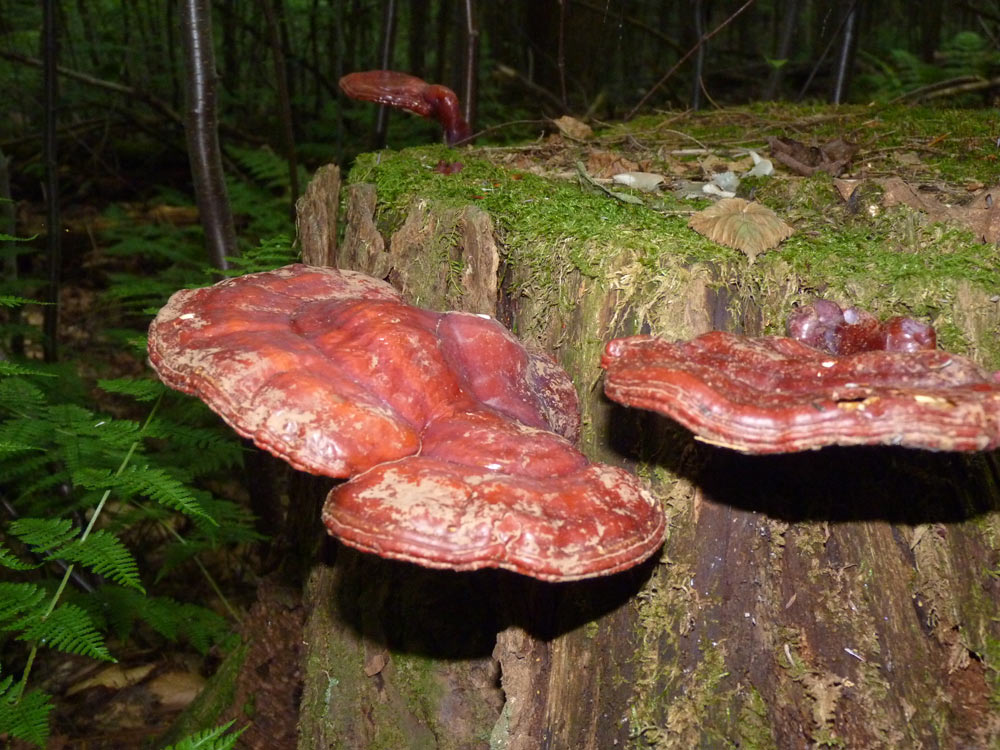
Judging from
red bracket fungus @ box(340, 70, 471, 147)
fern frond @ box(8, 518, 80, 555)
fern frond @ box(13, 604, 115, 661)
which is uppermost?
red bracket fungus @ box(340, 70, 471, 147)

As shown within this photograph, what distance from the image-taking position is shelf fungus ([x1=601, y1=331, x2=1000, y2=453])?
188 centimetres

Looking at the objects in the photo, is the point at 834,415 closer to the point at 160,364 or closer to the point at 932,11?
the point at 160,364

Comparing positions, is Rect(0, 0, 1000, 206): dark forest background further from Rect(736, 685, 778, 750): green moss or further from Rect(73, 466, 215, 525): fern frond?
Rect(736, 685, 778, 750): green moss

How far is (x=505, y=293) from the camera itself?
3.61 meters

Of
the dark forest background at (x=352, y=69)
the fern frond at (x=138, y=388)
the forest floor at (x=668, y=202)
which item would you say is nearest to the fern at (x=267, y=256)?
the forest floor at (x=668, y=202)

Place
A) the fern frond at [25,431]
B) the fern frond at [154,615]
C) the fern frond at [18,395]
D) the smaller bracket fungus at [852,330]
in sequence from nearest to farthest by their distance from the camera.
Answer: the smaller bracket fungus at [852,330], the fern frond at [25,431], the fern frond at [18,395], the fern frond at [154,615]

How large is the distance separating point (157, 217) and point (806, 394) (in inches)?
502

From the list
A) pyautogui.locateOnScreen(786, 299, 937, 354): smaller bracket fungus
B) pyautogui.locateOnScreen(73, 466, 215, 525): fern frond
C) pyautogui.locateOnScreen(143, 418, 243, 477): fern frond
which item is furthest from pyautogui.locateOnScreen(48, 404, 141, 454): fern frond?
pyautogui.locateOnScreen(786, 299, 937, 354): smaller bracket fungus

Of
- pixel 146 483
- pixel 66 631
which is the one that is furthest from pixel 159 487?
pixel 66 631

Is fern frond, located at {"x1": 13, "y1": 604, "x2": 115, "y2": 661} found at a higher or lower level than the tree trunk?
lower

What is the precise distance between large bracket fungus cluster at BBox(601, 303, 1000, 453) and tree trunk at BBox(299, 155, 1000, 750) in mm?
557

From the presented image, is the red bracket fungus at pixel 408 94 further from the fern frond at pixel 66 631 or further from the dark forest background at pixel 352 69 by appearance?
the fern frond at pixel 66 631

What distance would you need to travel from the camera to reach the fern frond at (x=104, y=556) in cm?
365

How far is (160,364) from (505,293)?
1.65 m
